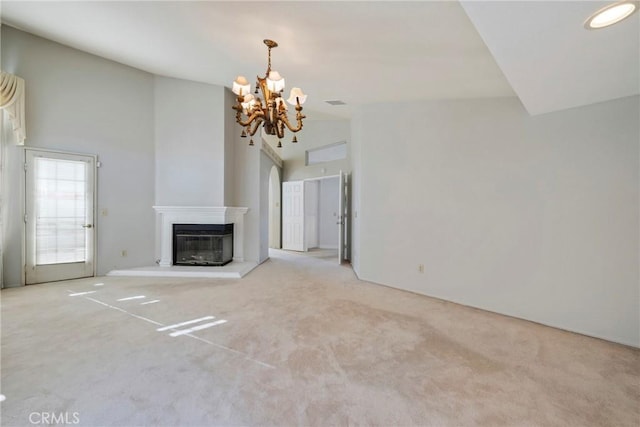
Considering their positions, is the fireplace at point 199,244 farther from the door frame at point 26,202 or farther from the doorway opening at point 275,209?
the doorway opening at point 275,209

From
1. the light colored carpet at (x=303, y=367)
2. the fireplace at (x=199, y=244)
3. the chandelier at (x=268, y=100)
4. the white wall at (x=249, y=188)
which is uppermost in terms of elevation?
the chandelier at (x=268, y=100)

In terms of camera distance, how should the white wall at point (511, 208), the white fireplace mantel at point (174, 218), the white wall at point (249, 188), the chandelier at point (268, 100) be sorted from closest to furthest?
1. the white wall at point (511, 208)
2. the chandelier at point (268, 100)
3. the white fireplace mantel at point (174, 218)
4. the white wall at point (249, 188)

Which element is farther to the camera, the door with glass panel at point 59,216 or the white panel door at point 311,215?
the white panel door at point 311,215

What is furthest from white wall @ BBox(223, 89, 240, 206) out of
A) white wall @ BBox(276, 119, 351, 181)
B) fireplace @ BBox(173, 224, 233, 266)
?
white wall @ BBox(276, 119, 351, 181)

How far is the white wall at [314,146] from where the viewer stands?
7168mm

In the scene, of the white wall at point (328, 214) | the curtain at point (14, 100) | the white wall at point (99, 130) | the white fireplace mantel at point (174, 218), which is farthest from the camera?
the white wall at point (328, 214)

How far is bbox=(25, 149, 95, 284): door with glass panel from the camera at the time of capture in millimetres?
4062

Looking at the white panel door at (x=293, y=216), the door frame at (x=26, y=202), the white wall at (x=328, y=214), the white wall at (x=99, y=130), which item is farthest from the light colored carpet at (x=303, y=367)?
the white wall at (x=328, y=214)

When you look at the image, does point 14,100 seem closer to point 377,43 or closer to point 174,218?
point 174,218

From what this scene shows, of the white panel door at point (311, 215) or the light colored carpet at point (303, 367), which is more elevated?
the white panel door at point (311, 215)

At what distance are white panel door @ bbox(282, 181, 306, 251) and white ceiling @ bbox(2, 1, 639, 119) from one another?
3.83 meters

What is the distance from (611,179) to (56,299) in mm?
6174

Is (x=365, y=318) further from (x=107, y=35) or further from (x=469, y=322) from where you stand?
(x=107, y=35)

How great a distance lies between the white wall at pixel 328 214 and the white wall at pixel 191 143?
405 cm
